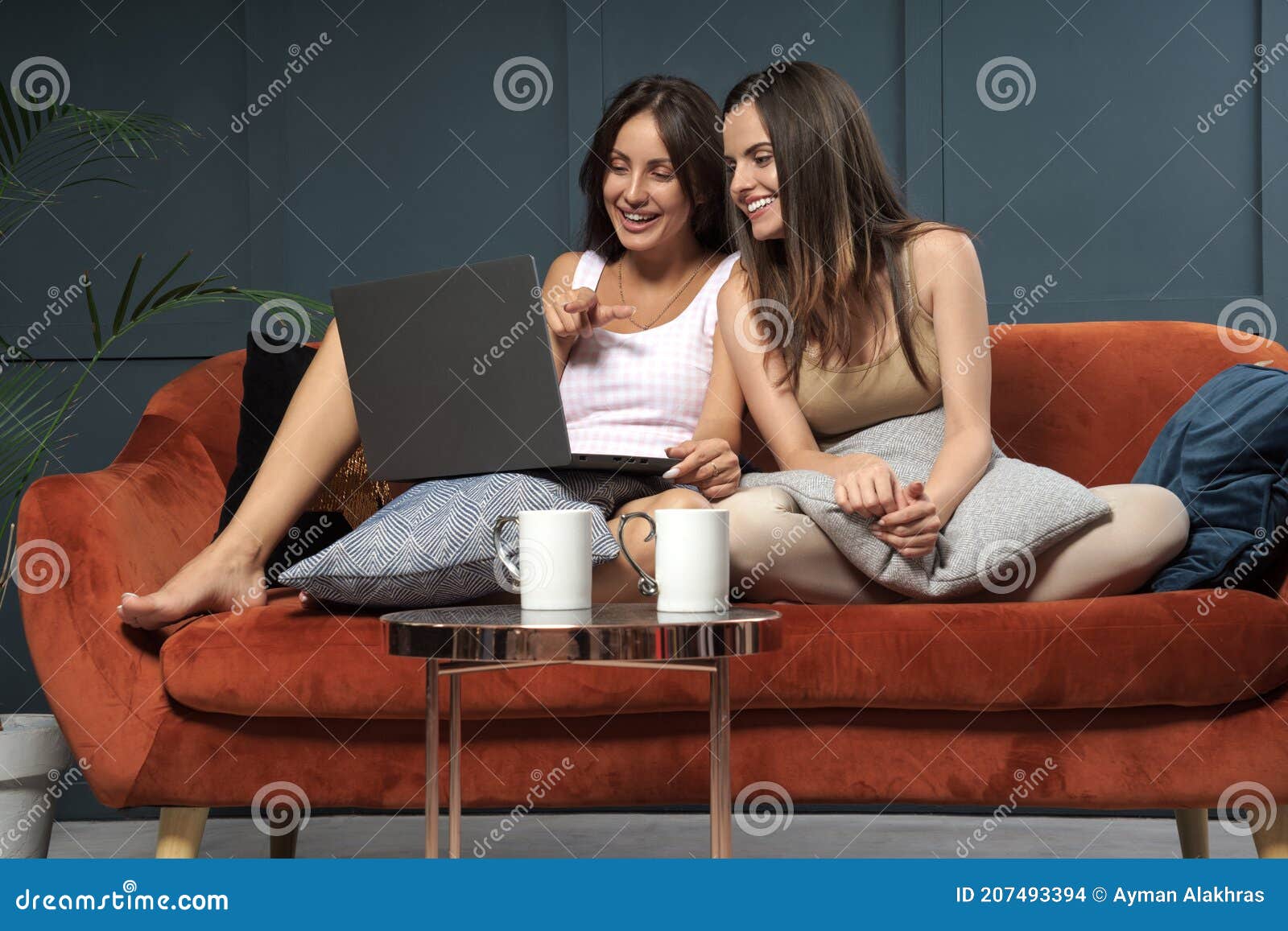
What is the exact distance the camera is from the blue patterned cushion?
1367 millimetres

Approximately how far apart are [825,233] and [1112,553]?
1.97ft

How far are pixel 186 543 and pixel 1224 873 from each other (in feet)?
4.97

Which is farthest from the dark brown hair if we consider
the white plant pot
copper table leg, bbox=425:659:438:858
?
the white plant pot

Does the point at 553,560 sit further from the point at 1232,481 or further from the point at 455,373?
the point at 1232,481

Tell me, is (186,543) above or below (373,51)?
below

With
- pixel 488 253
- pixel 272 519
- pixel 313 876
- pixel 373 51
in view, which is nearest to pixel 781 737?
pixel 272 519

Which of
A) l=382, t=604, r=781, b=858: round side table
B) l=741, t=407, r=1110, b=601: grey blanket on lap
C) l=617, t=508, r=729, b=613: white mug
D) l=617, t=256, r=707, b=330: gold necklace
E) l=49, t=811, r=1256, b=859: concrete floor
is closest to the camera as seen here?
l=382, t=604, r=781, b=858: round side table

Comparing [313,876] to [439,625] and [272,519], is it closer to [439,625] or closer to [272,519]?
[439,625]

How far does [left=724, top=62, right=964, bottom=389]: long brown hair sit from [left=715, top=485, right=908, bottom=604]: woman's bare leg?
305mm

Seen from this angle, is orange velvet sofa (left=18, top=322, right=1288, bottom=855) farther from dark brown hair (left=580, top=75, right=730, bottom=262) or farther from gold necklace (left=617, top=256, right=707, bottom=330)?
dark brown hair (left=580, top=75, right=730, bottom=262)

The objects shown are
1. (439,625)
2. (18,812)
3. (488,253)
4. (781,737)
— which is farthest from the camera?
(488,253)

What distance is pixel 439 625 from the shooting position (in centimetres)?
101

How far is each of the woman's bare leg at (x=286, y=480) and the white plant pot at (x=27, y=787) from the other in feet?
0.95

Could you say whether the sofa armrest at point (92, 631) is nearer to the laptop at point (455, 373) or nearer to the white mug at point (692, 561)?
the laptop at point (455, 373)
